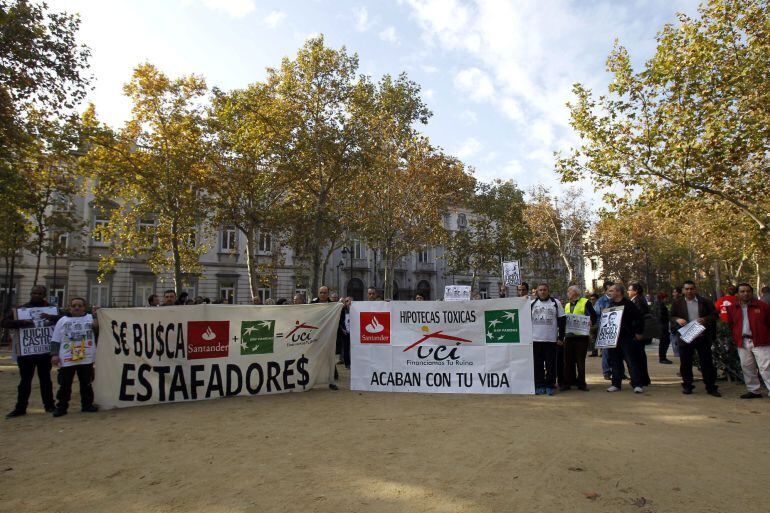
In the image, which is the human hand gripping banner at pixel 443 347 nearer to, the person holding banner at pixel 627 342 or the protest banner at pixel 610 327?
the protest banner at pixel 610 327

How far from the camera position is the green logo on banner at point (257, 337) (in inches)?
347

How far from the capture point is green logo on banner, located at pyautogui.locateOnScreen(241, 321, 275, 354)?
8820 millimetres

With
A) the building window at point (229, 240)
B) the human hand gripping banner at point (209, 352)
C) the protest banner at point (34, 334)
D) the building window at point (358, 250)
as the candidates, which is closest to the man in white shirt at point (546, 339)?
the human hand gripping banner at point (209, 352)

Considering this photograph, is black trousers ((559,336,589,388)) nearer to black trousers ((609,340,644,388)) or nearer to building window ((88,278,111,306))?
black trousers ((609,340,644,388))

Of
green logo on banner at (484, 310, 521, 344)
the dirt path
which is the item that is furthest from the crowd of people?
the dirt path

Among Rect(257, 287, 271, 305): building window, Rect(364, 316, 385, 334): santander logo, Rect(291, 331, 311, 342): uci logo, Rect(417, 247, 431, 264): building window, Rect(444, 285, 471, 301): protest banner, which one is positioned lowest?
Rect(291, 331, 311, 342): uci logo

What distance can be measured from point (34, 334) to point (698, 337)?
10.7 meters

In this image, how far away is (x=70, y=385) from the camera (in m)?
7.62

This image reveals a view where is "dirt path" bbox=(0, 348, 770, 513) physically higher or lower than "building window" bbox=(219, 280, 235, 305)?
lower

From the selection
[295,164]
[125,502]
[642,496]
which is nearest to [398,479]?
[642,496]

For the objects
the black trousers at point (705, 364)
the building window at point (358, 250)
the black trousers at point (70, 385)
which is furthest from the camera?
the building window at point (358, 250)

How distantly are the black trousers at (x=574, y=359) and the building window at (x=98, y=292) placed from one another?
3610 centimetres

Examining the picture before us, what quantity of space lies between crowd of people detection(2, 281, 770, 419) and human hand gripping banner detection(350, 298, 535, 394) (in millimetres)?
430

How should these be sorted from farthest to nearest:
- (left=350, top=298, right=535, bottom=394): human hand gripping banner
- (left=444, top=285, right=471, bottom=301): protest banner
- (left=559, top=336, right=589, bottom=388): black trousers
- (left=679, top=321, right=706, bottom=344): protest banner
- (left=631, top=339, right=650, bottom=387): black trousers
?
(left=444, top=285, right=471, bottom=301): protest banner → (left=559, top=336, right=589, bottom=388): black trousers → (left=631, top=339, right=650, bottom=387): black trousers → (left=350, top=298, right=535, bottom=394): human hand gripping banner → (left=679, top=321, right=706, bottom=344): protest banner
